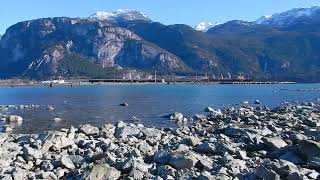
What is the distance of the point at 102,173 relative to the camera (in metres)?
22.2

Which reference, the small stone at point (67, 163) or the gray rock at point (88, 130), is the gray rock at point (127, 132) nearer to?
the gray rock at point (88, 130)

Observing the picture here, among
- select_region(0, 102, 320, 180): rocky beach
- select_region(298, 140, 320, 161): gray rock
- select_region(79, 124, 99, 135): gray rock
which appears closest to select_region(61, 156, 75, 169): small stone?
select_region(0, 102, 320, 180): rocky beach

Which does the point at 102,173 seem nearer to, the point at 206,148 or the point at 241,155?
the point at 206,148

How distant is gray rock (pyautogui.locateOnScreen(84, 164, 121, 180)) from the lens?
21875 millimetres

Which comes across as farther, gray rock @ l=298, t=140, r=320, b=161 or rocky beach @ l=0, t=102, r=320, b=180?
gray rock @ l=298, t=140, r=320, b=161

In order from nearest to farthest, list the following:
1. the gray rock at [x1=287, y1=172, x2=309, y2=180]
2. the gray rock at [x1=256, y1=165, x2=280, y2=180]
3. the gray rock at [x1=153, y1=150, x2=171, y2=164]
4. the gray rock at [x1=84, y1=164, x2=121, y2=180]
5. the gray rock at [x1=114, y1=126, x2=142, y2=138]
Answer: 1. the gray rock at [x1=287, y1=172, x2=309, y2=180]
2. the gray rock at [x1=256, y1=165, x2=280, y2=180]
3. the gray rock at [x1=84, y1=164, x2=121, y2=180]
4. the gray rock at [x1=153, y1=150, x2=171, y2=164]
5. the gray rock at [x1=114, y1=126, x2=142, y2=138]

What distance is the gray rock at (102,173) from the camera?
71.8 feet

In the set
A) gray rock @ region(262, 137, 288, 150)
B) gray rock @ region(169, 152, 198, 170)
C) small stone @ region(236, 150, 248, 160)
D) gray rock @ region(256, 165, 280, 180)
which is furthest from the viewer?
gray rock @ region(262, 137, 288, 150)

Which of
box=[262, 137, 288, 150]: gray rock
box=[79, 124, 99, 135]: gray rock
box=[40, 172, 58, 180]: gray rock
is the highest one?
box=[262, 137, 288, 150]: gray rock

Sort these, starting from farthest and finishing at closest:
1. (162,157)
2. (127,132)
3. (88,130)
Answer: (88,130)
(127,132)
(162,157)

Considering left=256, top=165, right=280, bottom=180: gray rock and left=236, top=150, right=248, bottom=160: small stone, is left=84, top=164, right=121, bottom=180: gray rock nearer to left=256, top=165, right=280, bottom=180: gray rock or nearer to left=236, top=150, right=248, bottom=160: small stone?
left=256, top=165, right=280, bottom=180: gray rock

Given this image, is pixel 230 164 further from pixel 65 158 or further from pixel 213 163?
pixel 65 158

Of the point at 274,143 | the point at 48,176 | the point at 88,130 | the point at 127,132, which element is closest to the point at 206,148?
the point at 274,143

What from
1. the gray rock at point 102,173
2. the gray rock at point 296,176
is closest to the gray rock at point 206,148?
the gray rock at point 102,173
